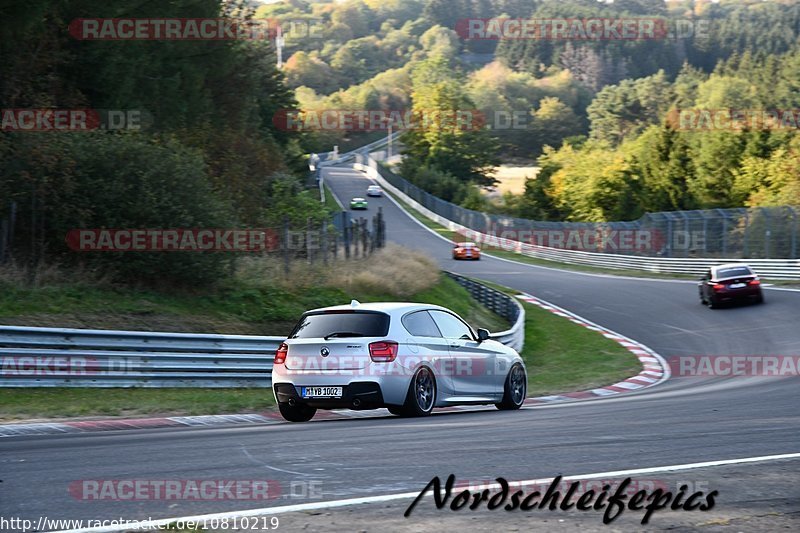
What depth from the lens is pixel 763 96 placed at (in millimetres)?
113688

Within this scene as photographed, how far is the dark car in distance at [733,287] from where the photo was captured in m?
33.9

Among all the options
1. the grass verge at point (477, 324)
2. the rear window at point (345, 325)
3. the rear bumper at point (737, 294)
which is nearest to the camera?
the rear window at point (345, 325)

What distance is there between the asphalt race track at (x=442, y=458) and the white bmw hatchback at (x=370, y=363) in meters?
0.39

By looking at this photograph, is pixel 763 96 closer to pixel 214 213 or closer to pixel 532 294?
pixel 532 294

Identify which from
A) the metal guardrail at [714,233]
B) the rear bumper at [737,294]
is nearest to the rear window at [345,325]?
the rear bumper at [737,294]

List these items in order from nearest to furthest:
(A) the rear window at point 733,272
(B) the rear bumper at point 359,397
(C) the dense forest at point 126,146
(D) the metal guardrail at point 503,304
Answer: (B) the rear bumper at point 359,397
(C) the dense forest at point 126,146
(D) the metal guardrail at point 503,304
(A) the rear window at point 733,272

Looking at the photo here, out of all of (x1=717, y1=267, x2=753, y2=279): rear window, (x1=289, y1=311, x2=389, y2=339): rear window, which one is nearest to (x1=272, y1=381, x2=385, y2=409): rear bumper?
(x1=289, y1=311, x2=389, y2=339): rear window

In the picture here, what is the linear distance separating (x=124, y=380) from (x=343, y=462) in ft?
30.3

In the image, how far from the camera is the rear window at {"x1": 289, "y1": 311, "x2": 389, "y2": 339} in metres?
12.4

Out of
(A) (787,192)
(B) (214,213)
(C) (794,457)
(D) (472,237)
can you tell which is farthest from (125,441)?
(D) (472,237)
